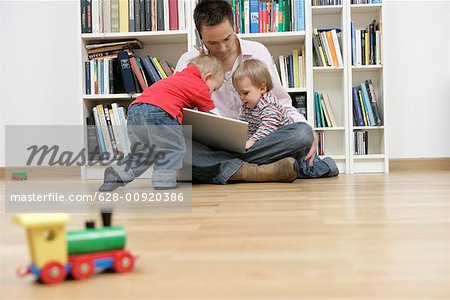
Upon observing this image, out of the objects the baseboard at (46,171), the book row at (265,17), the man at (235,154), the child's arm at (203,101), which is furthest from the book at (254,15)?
the baseboard at (46,171)

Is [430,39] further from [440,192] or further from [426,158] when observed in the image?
[440,192]

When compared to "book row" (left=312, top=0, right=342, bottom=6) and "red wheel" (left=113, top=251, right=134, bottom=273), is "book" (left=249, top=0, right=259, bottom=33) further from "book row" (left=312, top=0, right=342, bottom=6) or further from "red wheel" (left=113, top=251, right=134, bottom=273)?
"red wheel" (left=113, top=251, right=134, bottom=273)

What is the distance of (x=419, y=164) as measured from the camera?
10.6 ft

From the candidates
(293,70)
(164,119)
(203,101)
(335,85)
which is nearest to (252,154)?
(203,101)

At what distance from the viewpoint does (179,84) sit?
2.13 meters

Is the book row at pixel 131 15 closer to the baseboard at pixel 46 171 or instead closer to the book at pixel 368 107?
the baseboard at pixel 46 171

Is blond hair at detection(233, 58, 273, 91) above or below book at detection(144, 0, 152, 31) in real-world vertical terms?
below

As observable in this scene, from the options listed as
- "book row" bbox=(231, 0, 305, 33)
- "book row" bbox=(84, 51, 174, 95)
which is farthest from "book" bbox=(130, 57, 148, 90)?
"book row" bbox=(231, 0, 305, 33)

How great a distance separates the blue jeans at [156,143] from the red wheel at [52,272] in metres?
1.34

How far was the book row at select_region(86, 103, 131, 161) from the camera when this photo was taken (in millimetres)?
3025

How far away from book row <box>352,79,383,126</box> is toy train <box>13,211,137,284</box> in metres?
2.52

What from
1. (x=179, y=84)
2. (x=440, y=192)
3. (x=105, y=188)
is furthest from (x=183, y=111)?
(x=440, y=192)

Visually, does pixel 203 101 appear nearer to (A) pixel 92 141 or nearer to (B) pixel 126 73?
(B) pixel 126 73

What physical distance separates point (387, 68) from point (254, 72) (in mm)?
1199
